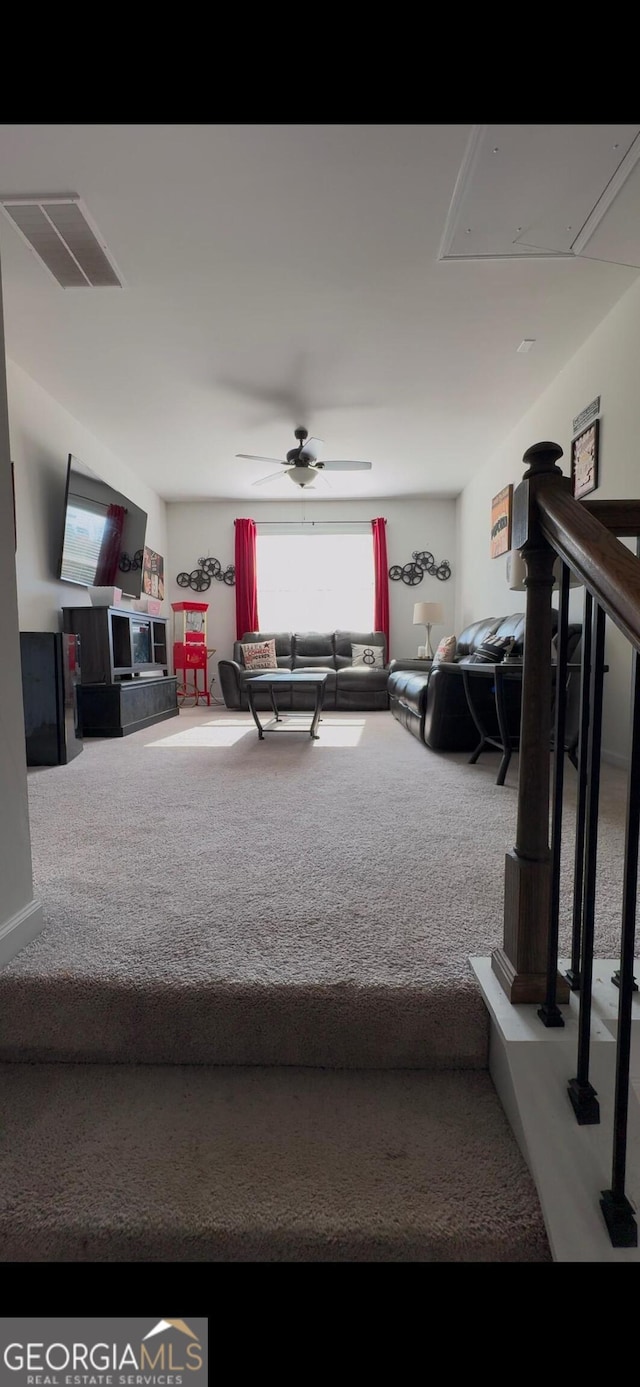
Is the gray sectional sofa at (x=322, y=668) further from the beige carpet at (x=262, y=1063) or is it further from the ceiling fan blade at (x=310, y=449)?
the beige carpet at (x=262, y=1063)

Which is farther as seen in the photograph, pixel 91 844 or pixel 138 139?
pixel 138 139

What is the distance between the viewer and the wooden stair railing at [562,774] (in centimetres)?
65

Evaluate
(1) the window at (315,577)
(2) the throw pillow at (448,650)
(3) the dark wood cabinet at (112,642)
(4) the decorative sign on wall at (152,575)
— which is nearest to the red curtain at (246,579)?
(1) the window at (315,577)

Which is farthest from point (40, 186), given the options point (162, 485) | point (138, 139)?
point (162, 485)

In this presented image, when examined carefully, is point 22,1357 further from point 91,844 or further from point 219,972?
point 91,844

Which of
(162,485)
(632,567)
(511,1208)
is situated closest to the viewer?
(632,567)

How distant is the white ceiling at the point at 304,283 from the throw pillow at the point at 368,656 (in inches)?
96.5

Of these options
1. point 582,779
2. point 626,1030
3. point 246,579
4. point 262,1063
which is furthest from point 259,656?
point 626,1030

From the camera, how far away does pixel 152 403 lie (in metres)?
4.27

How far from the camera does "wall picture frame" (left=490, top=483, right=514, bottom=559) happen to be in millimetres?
4952

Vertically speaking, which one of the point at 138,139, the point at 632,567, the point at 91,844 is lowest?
the point at 91,844

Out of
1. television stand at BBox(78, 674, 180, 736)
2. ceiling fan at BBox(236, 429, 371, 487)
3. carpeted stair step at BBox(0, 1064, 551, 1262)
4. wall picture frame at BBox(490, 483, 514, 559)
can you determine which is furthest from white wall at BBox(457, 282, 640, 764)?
television stand at BBox(78, 674, 180, 736)

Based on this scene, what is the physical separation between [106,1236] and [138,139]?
117 inches
